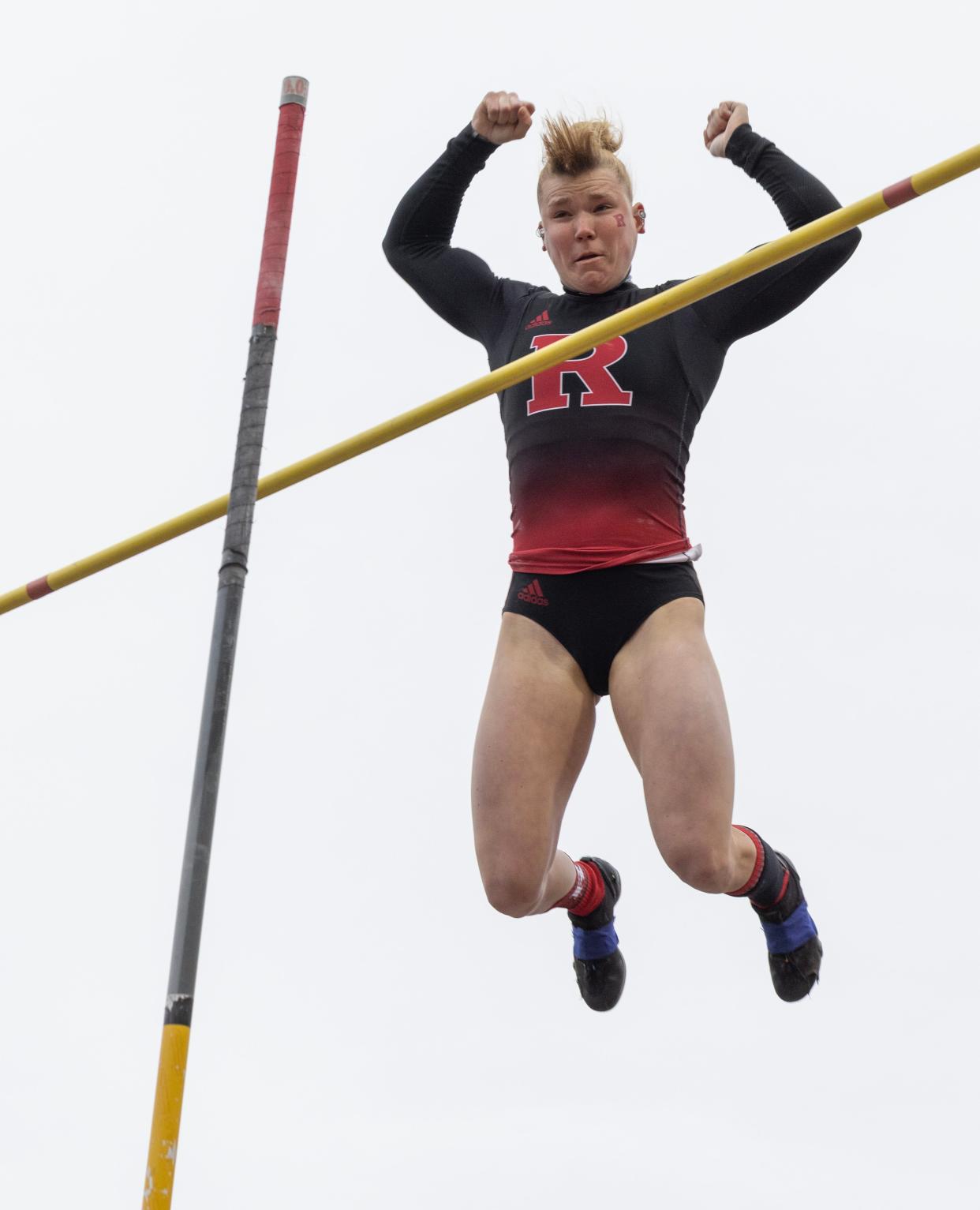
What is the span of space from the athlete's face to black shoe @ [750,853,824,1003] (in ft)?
6.46

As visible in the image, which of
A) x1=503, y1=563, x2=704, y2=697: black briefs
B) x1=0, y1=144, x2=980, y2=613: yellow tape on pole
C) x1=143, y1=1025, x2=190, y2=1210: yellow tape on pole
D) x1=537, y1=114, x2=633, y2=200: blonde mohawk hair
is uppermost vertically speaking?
x1=537, y1=114, x2=633, y2=200: blonde mohawk hair

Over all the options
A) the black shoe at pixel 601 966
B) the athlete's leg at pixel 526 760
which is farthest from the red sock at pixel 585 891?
the athlete's leg at pixel 526 760

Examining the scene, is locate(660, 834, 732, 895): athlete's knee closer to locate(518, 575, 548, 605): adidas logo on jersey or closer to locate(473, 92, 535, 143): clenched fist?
locate(518, 575, 548, 605): adidas logo on jersey

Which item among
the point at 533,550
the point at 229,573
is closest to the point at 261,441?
the point at 229,573

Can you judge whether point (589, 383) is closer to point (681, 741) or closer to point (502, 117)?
point (502, 117)

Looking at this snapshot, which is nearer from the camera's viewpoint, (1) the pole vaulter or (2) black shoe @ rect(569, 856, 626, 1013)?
(1) the pole vaulter

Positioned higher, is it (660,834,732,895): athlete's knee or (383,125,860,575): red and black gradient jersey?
(383,125,860,575): red and black gradient jersey

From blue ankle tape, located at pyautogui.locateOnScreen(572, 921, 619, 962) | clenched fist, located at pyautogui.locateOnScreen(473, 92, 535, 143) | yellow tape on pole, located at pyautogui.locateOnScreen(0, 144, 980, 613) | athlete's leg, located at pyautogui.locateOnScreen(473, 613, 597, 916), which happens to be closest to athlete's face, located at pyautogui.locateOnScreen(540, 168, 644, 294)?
clenched fist, located at pyautogui.locateOnScreen(473, 92, 535, 143)

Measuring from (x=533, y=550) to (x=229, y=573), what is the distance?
96 cm

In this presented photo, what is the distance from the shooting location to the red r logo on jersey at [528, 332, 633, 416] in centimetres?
511

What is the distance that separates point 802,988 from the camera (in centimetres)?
548

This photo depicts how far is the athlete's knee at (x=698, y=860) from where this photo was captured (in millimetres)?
4719

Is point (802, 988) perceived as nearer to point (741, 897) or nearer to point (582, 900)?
point (741, 897)

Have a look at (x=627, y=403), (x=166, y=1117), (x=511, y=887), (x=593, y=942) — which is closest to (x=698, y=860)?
(x=511, y=887)
